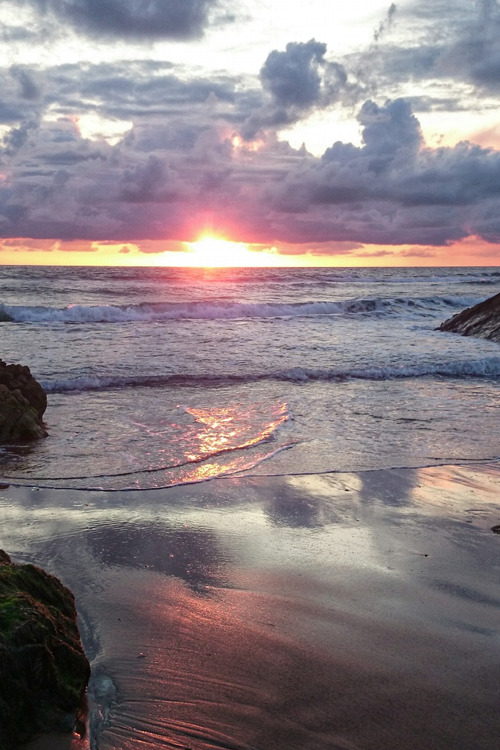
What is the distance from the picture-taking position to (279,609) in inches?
153

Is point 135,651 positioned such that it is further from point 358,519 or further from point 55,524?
point 358,519

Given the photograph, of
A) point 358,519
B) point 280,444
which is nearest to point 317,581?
point 358,519

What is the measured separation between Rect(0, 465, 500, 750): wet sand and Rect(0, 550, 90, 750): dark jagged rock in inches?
3.7

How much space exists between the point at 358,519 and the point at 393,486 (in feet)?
3.66

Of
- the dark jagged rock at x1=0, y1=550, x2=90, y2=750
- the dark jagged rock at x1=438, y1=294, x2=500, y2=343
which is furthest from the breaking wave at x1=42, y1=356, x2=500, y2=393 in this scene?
the dark jagged rock at x1=0, y1=550, x2=90, y2=750

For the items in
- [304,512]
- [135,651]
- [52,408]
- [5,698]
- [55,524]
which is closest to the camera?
[5,698]

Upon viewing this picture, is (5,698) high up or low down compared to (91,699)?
up

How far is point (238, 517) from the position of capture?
18.1ft

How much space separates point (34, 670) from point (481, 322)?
64.2 ft

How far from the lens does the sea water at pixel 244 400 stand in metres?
7.31

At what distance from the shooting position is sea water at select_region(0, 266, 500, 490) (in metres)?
7.31

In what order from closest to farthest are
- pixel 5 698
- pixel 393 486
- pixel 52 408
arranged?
pixel 5 698
pixel 393 486
pixel 52 408

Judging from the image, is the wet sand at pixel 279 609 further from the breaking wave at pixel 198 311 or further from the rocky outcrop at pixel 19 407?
the breaking wave at pixel 198 311

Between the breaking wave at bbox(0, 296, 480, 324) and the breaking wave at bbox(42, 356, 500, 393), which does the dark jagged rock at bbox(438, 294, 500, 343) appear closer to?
the breaking wave at bbox(42, 356, 500, 393)
